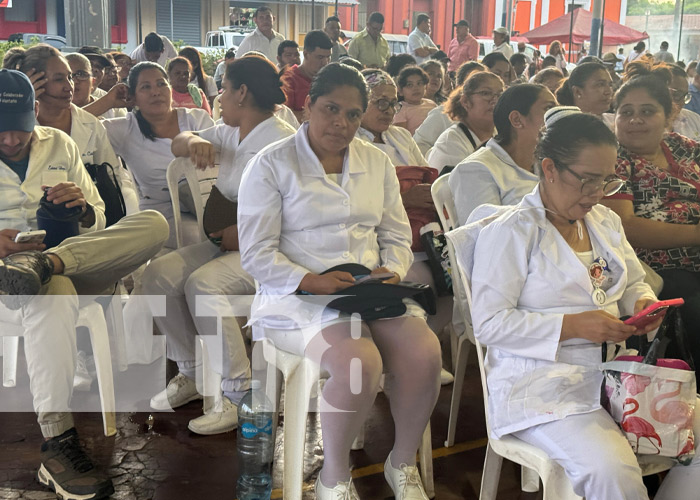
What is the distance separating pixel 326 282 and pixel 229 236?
808 millimetres

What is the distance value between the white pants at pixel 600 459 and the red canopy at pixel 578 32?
15625 millimetres

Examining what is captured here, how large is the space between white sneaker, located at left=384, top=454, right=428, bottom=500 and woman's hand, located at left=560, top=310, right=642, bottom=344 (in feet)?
2.24

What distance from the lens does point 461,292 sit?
257 centimetres

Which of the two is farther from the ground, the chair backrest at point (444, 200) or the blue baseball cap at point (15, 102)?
the blue baseball cap at point (15, 102)

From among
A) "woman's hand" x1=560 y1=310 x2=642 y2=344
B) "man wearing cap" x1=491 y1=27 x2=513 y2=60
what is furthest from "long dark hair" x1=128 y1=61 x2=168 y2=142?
"man wearing cap" x1=491 y1=27 x2=513 y2=60

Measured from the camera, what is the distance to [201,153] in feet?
10.1

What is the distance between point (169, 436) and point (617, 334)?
1681 millimetres

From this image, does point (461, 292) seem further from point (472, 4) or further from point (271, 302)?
point (472, 4)

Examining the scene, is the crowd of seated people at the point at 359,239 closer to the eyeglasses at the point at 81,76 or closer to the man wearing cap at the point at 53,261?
the man wearing cap at the point at 53,261

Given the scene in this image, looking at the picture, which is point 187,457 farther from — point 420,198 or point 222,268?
point 420,198

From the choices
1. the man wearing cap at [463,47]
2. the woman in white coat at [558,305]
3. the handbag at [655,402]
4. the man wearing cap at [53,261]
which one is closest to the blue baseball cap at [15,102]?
the man wearing cap at [53,261]

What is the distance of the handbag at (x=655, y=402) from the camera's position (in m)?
1.80

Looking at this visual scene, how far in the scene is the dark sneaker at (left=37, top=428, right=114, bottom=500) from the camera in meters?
2.37

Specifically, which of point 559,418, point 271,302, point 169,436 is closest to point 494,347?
point 559,418
